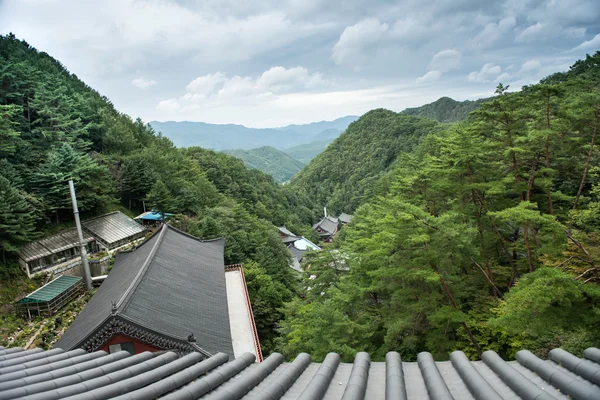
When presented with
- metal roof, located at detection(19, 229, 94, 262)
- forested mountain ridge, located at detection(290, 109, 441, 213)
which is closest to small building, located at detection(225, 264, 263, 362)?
metal roof, located at detection(19, 229, 94, 262)

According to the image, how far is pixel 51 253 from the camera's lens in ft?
67.2

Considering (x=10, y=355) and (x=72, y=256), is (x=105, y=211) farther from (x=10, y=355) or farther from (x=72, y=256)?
(x=10, y=355)

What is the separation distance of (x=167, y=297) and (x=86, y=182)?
1567cm

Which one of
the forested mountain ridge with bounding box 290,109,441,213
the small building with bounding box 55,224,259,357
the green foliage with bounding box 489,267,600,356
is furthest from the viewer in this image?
the forested mountain ridge with bounding box 290,109,441,213

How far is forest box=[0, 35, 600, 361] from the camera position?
1098 cm

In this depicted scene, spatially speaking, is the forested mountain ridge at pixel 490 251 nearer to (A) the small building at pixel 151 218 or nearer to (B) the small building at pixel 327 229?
(A) the small building at pixel 151 218

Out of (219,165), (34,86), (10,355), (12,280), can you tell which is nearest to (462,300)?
(10,355)

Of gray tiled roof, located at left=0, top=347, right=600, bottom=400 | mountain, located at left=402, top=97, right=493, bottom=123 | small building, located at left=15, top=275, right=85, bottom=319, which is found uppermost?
mountain, located at left=402, top=97, right=493, bottom=123

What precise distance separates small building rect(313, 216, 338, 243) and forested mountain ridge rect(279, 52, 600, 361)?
52.0 m

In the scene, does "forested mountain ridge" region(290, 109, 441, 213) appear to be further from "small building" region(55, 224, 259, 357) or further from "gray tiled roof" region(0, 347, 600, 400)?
"gray tiled roof" region(0, 347, 600, 400)

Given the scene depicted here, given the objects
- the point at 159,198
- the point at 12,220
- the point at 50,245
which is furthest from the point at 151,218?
the point at 12,220

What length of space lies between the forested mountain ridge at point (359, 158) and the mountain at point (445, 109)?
50.5m

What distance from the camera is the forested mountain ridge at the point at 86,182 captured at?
Result: 2109 cm

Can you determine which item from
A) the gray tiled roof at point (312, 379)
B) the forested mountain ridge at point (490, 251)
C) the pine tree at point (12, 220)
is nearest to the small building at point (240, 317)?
the forested mountain ridge at point (490, 251)
